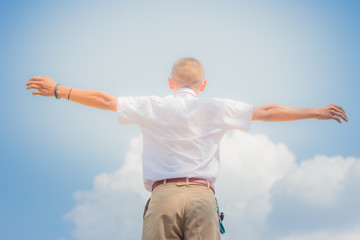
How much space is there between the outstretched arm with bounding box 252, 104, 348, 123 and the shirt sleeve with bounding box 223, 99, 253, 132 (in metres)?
0.10

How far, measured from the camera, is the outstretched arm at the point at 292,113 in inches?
153

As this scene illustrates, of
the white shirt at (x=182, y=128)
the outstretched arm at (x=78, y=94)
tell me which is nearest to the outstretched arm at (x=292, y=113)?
the white shirt at (x=182, y=128)

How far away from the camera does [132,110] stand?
3.77 m

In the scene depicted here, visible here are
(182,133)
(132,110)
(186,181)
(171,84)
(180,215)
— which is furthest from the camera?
(171,84)

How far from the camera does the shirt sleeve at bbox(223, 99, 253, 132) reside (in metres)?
3.79

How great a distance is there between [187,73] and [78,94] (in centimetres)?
112

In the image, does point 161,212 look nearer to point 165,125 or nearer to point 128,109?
point 165,125

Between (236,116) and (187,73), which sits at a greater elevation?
(187,73)

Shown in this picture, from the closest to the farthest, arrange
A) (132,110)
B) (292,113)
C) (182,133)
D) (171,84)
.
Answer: (182,133)
(132,110)
(292,113)
(171,84)

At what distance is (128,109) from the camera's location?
377 cm

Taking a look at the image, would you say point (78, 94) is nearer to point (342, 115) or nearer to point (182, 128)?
point (182, 128)

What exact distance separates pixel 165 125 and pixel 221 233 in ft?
3.98

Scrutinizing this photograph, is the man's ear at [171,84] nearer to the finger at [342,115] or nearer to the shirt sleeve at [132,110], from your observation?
the shirt sleeve at [132,110]

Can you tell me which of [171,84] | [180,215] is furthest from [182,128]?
[180,215]
